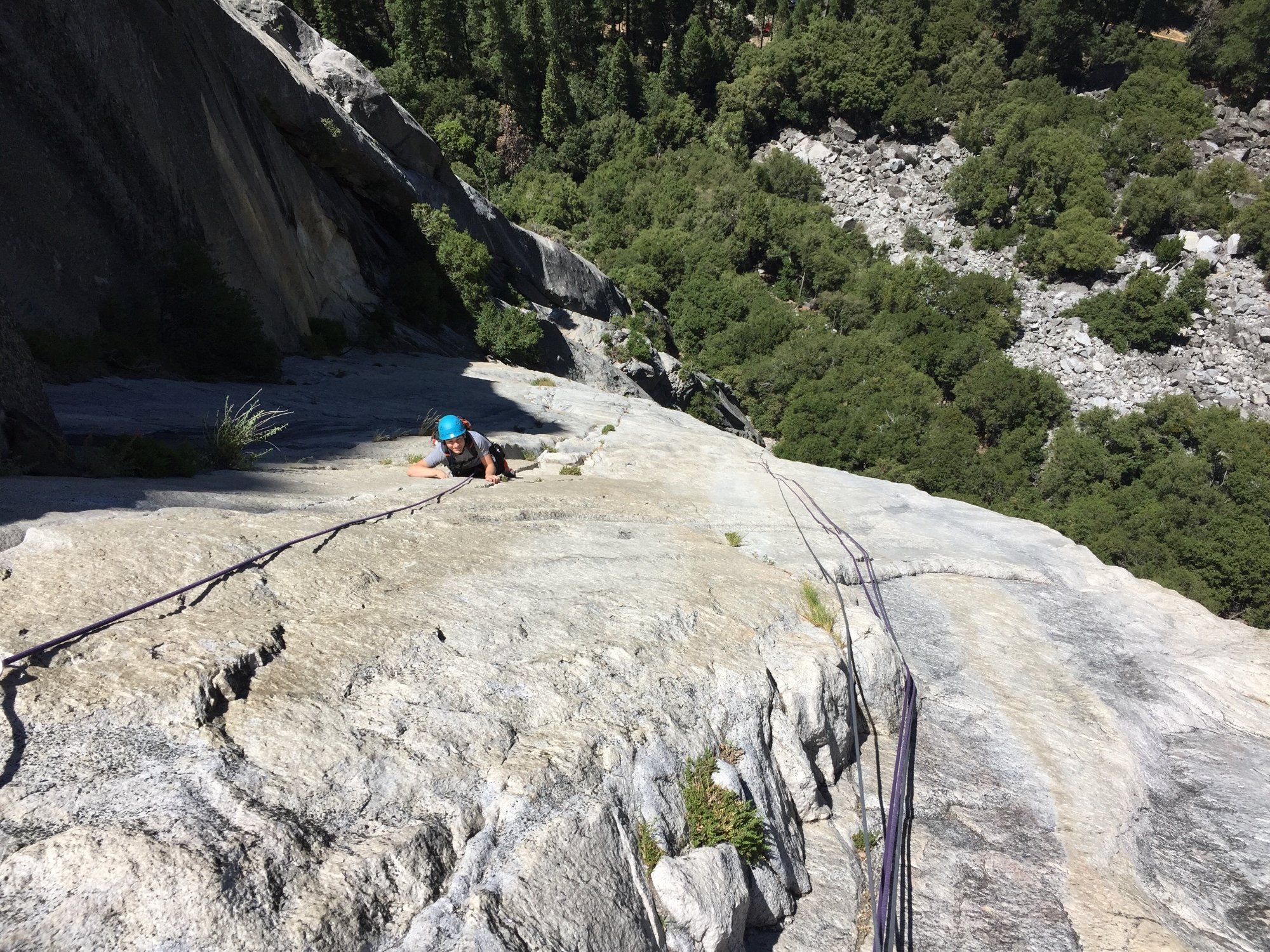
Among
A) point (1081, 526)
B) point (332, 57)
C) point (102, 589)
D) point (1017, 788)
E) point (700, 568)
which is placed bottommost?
point (1081, 526)

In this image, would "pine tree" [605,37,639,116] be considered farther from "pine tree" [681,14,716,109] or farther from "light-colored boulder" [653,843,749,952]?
"light-colored boulder" [653,843,749,952]

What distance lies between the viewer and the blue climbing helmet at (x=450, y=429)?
807cm

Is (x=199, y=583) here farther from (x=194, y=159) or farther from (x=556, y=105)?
(x=556, y=105)

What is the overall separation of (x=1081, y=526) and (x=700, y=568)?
38.3 meters

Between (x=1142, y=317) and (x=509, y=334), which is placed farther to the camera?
(x=1142, y=317)

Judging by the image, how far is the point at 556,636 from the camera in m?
4.25

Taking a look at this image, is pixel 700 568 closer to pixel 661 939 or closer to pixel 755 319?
pixel 661 939

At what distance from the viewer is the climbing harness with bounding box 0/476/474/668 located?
9.73ft

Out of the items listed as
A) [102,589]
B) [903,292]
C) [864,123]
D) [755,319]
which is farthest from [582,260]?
[864,123]

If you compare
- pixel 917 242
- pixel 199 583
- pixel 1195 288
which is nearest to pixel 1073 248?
pixel 1195 288

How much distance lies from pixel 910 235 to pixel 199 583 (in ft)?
193

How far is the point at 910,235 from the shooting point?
178ft

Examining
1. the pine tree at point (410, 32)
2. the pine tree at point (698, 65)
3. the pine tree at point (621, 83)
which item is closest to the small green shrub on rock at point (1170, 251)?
the pine tree at point (698, 65)

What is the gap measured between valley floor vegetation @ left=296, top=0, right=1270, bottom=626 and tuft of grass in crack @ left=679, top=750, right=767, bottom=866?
27434 mm
